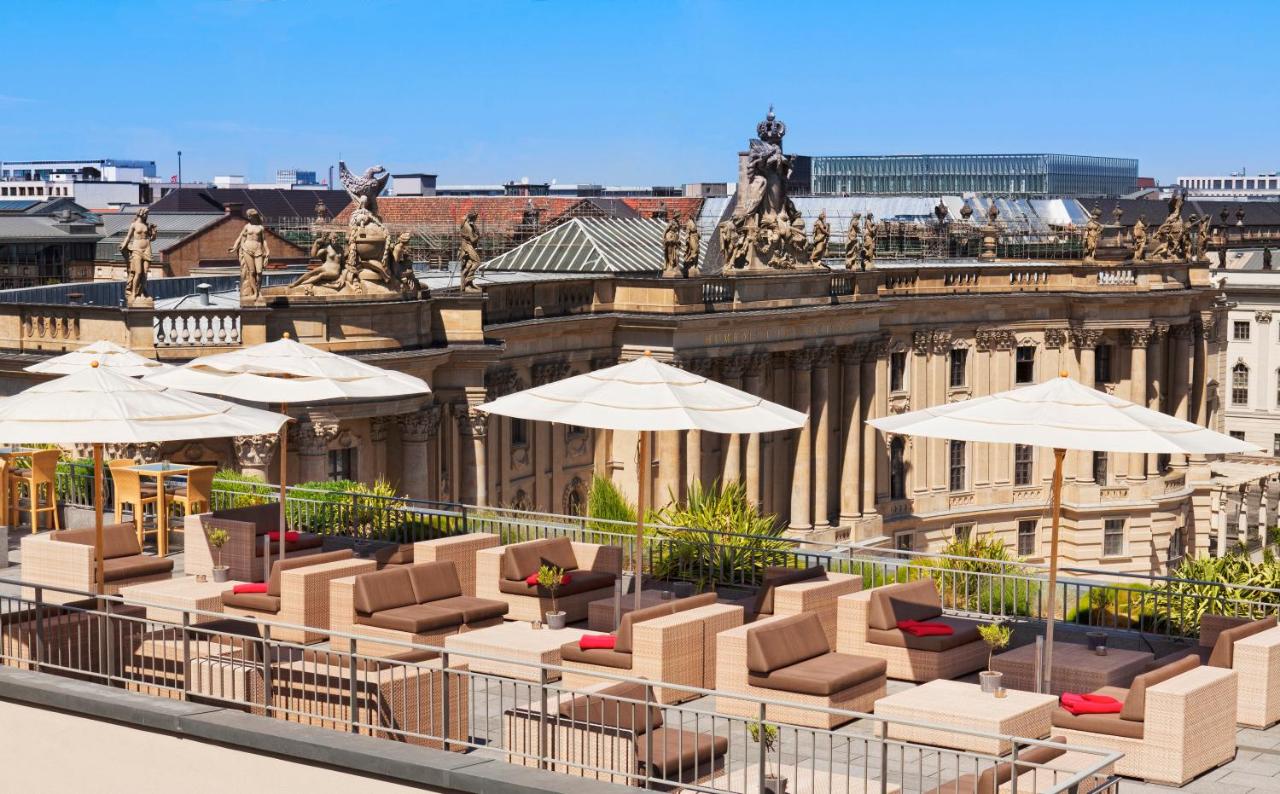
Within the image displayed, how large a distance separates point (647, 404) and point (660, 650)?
413 cm

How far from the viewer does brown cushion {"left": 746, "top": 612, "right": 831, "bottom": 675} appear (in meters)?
20.1

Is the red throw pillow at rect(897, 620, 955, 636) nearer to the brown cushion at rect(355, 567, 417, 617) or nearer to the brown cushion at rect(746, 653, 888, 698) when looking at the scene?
the brown cushion at rect(746, 653, 888, 698)

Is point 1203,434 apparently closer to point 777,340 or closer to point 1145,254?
point 777,340

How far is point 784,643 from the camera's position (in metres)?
20.5

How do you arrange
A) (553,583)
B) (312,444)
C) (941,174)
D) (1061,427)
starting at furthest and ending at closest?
(941,174) → (312,444) → (553,583) → (1061,427)

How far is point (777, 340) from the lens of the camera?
66.3 m

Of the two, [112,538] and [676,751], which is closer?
[676,751]

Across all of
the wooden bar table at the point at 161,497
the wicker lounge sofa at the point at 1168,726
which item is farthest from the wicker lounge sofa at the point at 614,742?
the wooden bar table at the point at 161,497

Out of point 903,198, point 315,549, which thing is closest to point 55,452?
point 315,549

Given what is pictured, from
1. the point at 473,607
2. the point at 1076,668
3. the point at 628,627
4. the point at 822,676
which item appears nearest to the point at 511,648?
the point at 628,627

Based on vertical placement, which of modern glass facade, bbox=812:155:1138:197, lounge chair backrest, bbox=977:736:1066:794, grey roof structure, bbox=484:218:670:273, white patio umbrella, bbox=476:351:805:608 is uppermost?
modern glass facade, bbox=812:155:1138:197

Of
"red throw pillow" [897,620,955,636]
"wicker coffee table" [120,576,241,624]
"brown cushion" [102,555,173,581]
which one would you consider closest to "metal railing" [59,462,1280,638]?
"red throw pillow" [897,620,955,636]

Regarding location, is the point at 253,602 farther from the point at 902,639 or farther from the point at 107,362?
the point at 902,639

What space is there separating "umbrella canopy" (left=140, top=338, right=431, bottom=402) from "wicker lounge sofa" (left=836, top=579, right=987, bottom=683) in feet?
23.6
